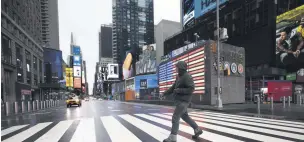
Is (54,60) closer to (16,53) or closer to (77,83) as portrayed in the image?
(16,53)

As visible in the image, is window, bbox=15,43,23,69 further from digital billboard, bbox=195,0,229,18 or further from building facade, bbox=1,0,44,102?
digital billboard, bbox=195,0,229,18

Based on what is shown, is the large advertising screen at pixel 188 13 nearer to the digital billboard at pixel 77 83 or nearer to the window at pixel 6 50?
the window at pixel 6 50

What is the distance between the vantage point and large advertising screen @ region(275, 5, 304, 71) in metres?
34.8

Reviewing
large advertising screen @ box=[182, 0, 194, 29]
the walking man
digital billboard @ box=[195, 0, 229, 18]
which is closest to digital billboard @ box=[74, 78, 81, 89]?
large advertising screen @ box=[182, 0, 194, 29]

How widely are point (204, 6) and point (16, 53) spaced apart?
43.8 metres

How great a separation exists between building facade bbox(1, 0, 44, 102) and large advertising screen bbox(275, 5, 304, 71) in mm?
38547

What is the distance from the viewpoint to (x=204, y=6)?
6003cm

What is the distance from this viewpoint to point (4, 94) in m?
37.6

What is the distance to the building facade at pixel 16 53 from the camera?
36.5 meters

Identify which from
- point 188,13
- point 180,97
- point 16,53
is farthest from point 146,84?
point 180,97

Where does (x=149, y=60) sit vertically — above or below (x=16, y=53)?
above

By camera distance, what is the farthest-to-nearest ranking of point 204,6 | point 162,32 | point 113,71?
point 113,71, point 162,32, point 204,6

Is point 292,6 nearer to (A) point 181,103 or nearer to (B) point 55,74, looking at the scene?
(A) point 181,103

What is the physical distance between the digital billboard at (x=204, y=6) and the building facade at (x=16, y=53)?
137 feet
